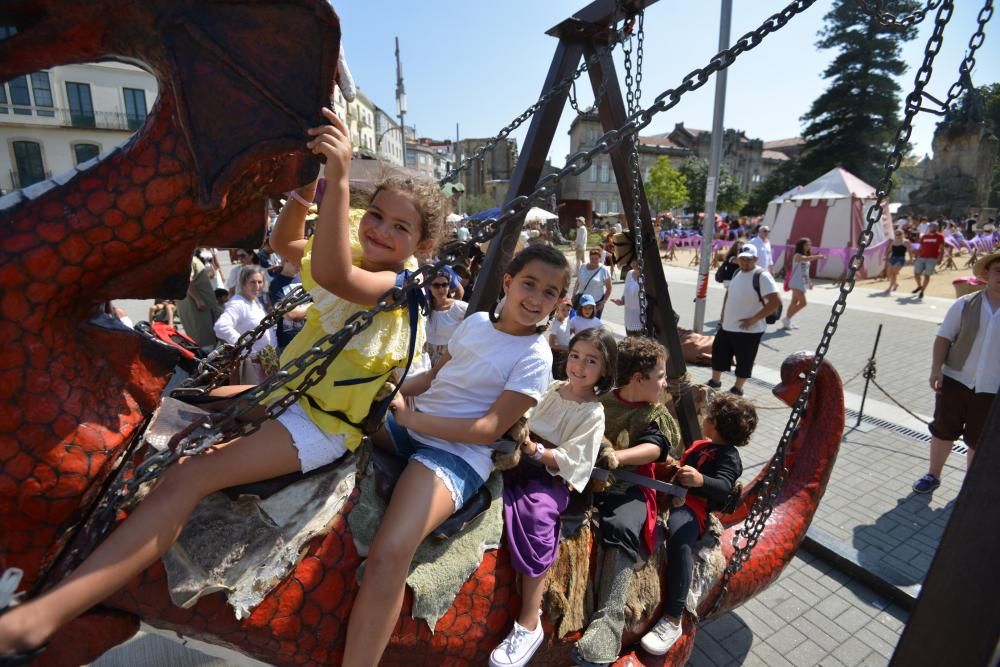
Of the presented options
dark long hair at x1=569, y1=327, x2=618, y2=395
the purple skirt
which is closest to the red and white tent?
dark long hair at x1=569, y1=327, x2=618, y2=395

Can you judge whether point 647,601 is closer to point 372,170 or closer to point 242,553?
point 242,553

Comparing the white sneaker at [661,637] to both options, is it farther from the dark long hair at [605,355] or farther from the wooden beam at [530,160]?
the wooden beam at [530,160]

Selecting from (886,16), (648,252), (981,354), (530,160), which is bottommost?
(981,354)

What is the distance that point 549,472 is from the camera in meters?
2.02

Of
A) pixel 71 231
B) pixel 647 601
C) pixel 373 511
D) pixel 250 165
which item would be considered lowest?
pixel 647 601

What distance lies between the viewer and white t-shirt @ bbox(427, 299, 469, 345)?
4.86 meters

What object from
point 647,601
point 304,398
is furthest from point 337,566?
point 647,601

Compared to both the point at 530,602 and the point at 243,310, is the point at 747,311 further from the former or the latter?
the point at 243,310

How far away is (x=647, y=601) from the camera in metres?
2.05

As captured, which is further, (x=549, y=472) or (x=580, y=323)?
(x=580, y=323)

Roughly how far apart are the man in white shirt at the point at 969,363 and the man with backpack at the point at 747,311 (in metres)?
2.08

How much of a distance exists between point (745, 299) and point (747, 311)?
0.15 m

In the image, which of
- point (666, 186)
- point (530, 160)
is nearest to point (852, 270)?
point (530, 160)

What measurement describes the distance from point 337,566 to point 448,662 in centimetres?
51
